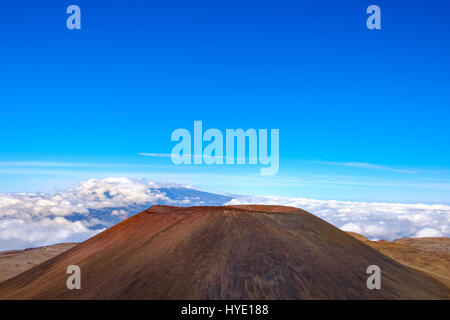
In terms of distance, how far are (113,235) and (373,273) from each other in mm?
11453

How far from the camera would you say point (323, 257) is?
34.4 feet

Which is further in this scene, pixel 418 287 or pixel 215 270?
pixel 418 287

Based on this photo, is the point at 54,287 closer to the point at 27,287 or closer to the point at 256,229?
the point at 27,287

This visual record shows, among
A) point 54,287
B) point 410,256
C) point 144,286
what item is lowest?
point 410,256

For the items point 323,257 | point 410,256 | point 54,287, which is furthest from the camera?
point 410,256

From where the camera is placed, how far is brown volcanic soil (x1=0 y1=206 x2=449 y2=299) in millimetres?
8273

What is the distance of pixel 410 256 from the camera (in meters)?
24.4

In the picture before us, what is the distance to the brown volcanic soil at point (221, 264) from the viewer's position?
8273mm

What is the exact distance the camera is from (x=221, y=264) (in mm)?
8906
